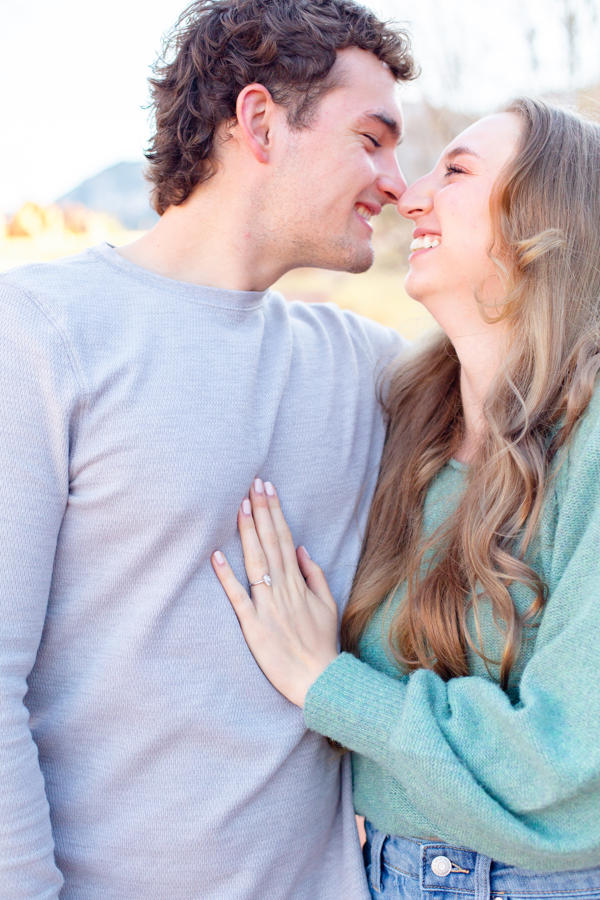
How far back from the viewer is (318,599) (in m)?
1.45

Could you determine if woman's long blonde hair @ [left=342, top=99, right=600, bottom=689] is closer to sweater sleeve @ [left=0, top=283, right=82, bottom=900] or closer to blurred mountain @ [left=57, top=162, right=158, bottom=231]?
sweater sleeve @ [left=0, top=283, right=82, bottom=900]

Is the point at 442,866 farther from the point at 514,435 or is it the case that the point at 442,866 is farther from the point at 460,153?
the point at 460,153

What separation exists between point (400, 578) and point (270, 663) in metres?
0.35

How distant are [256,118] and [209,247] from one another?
0.40 m

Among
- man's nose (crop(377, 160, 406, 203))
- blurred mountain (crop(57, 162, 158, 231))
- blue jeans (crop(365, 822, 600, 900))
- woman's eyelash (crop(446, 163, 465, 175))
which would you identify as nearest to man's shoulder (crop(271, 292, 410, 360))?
man's nose (crop(377, 160, 406, 203))

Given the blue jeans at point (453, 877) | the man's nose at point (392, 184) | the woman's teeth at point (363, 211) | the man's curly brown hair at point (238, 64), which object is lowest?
the blue jeans at point (453, 877)

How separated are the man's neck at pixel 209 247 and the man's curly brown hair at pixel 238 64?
0.09 metres

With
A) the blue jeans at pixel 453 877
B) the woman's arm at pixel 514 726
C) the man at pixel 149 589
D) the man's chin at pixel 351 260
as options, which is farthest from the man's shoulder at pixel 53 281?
the blue jeans at pixel 453 877

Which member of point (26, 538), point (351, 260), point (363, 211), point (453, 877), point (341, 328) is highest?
point (363, 211)

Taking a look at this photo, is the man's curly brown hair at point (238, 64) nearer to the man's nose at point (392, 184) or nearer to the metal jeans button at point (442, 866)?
the man's nose at point (392, 184)

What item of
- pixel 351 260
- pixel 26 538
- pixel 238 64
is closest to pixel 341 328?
pixel 351 260

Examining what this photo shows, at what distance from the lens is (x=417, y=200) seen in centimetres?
165

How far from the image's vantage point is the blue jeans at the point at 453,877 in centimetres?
120

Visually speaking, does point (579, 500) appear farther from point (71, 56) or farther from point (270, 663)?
point (71, 56)
